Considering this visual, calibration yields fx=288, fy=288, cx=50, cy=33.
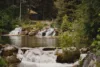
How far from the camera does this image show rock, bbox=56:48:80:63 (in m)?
15.4

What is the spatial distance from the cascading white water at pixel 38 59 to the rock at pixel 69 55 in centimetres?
34

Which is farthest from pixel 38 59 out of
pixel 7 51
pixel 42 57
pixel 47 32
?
pixel 47 32

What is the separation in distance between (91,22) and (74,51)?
2.39 metres

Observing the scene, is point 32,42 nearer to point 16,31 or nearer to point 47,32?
point 47,32

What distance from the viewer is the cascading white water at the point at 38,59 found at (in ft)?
51.5

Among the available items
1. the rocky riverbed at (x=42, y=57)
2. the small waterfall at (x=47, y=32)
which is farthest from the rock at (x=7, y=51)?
the small waterfall at (x=47, y=32)

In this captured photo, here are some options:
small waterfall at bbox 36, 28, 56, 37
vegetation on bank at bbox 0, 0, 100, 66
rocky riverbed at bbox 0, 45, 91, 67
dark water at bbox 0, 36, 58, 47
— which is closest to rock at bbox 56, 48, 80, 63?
rocky riverbed at bbox 0, 45, 91, 67

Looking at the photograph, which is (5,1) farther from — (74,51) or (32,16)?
(74,51)

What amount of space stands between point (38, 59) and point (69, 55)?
216 cm

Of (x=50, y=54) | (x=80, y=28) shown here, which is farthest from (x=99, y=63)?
(x=50, y=54)

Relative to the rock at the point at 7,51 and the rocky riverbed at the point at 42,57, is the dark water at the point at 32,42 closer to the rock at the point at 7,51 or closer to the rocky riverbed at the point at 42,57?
the rocky riverbed at the point at 42,57

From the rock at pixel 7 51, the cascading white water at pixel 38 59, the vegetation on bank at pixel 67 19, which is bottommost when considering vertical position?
the cascading white water at pixel 38 59

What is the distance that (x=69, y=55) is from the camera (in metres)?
15.5

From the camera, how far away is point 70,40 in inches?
611
